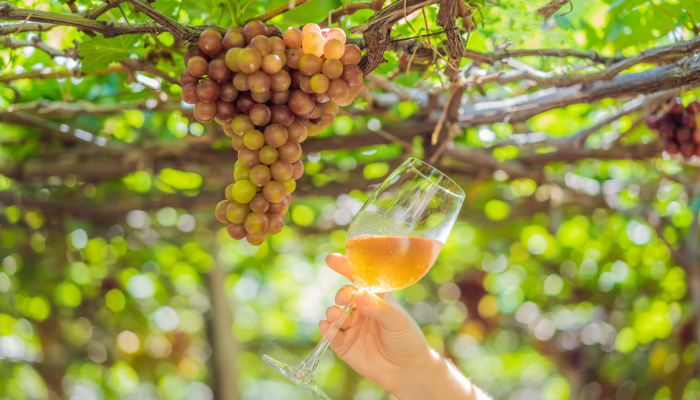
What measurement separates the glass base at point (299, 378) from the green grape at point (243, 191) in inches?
13.1

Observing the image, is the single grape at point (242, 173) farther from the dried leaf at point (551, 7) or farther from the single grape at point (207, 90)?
the dried leaf at point (551, 7)

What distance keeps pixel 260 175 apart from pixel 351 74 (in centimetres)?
21

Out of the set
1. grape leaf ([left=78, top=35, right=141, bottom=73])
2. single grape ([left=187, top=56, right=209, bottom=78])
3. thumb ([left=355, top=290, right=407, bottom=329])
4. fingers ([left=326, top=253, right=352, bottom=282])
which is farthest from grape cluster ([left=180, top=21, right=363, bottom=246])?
fingers ([left=326, top=253, right=352, bottom=282])

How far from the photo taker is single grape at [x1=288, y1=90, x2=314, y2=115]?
714 millimetres

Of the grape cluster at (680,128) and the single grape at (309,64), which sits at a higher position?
the grape cluster at (680,128)

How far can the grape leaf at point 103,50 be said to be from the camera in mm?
853

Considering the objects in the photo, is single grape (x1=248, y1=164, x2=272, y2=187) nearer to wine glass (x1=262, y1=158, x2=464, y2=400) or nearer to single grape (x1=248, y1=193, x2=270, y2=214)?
single grape (x1=248, y1=193, x2=270, y2=214)

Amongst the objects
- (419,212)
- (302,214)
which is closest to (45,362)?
(302,214)

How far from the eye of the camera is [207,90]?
68 centimetres

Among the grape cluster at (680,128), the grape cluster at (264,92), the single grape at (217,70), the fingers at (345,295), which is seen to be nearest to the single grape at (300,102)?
the grape cluster at (264,92)

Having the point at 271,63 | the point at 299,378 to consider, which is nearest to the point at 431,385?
the point at 299,378

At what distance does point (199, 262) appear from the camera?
3.65 metres

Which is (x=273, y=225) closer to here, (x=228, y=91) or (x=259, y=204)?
(x=259, y=204)

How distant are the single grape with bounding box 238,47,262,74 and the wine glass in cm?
39
